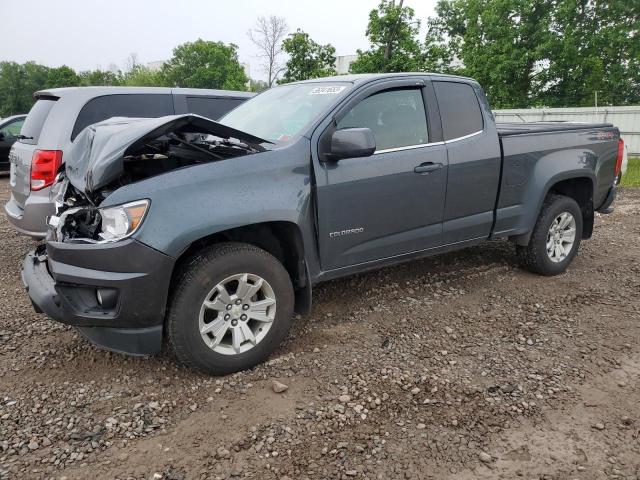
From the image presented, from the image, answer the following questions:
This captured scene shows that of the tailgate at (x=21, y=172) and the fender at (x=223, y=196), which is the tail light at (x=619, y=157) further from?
the tailgate at (x=21, y=172)

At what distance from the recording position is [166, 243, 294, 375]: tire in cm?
279

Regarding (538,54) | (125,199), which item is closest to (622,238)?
(125,199)

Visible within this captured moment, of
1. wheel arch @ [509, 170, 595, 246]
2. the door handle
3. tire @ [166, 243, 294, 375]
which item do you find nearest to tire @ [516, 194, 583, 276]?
wheel arch @ [509, 170, 595, 246]

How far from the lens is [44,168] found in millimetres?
4754

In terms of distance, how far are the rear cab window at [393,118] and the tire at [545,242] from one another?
165cm

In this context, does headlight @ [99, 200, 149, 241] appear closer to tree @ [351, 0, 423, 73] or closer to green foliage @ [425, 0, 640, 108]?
tree @ [351, 0, 423, 73]

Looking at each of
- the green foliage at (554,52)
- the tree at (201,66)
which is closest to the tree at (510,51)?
the green foliage at (554,52)

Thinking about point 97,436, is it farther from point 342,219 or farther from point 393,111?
point 393,111

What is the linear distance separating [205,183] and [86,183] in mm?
729

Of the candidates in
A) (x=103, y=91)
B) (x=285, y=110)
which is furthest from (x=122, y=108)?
(x=285, y=110)

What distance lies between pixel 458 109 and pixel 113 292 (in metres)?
3.02

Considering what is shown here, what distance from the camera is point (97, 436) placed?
2.48 m

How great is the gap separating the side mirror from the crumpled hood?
494 mm

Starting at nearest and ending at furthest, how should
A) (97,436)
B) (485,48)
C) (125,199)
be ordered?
(97,436)
(125,199)
(485,48)
